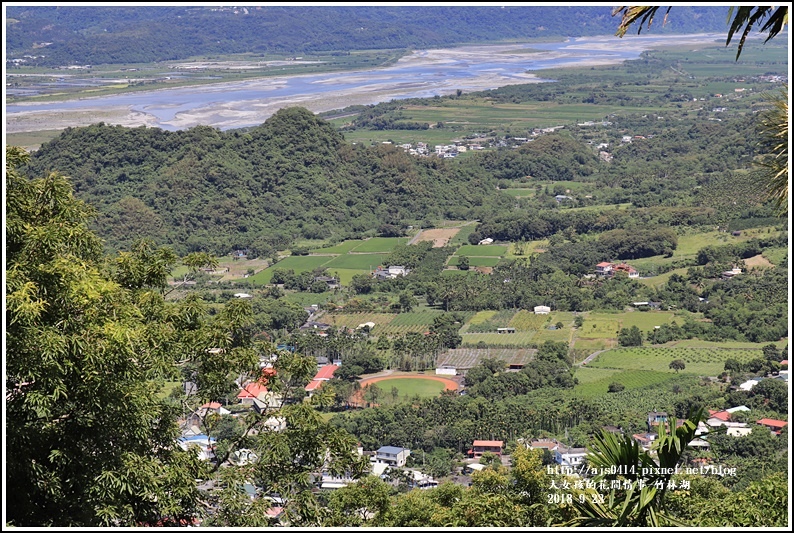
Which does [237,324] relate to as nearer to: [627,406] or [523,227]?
[627,406]

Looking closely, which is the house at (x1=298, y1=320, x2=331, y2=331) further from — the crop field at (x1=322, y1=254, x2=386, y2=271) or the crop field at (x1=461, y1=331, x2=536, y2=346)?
the crop field at (x1=322, y1=254, x2=386, y2=271)

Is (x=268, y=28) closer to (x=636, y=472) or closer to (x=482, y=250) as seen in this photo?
(x=482, y=250)

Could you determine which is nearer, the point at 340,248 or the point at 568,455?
the point at 568,455

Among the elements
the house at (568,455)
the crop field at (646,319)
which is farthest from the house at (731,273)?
the house at (568,455)

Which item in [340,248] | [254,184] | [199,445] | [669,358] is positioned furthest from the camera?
[254,184]

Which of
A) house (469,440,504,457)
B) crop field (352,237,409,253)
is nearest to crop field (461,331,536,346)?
house (469,440,504,457)

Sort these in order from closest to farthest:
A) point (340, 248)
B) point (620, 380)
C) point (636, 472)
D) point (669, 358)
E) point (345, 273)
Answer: point (636, 472), point (620, 380), point (669, 358), point (345, 273), point (340, 248)

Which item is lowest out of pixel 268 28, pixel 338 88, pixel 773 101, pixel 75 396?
pixel 338 88

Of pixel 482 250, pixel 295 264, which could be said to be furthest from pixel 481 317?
pixel 295 264
